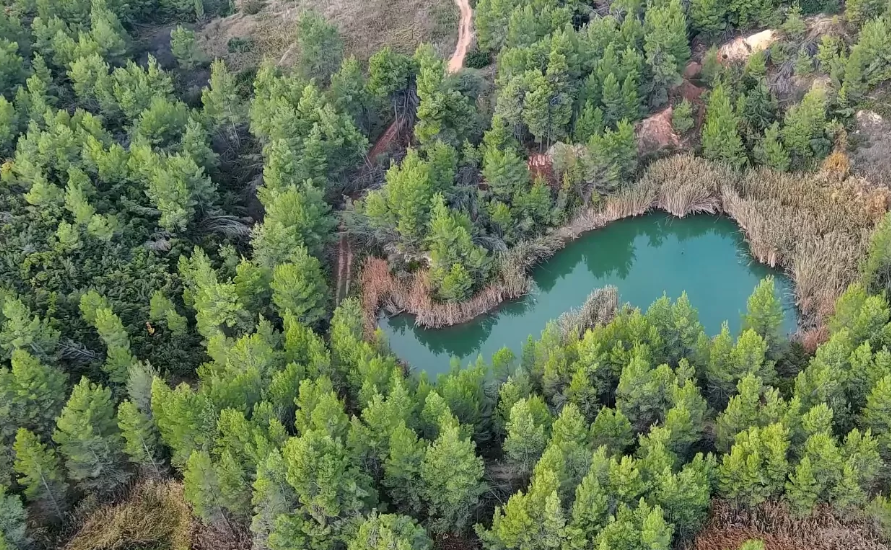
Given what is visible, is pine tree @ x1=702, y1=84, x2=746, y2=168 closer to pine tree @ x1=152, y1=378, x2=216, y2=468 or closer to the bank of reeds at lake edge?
the bank of reeds at lake edge

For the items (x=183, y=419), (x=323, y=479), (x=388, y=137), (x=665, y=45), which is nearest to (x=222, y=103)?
(x=388, y=137)

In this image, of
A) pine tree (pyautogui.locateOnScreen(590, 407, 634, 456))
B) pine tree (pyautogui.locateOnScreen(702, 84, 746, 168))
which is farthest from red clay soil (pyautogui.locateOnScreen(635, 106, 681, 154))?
pine tree (pyautogui.locateOnScreen(590, 407, 634, 456))

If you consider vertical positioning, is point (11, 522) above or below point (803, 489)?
above

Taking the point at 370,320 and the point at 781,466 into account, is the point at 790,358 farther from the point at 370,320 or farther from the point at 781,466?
the point at 370,320

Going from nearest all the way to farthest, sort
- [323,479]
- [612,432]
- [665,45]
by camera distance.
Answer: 1. [323,479]
2. [612,432]
3. [665,45]

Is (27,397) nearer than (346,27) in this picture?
Yes

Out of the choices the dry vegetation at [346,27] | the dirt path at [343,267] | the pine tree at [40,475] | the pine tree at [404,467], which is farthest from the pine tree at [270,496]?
the dry vegetation at [346,27]

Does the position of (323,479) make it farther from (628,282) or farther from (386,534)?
(628,282)

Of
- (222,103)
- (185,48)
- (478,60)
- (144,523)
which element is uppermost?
(185,48)
